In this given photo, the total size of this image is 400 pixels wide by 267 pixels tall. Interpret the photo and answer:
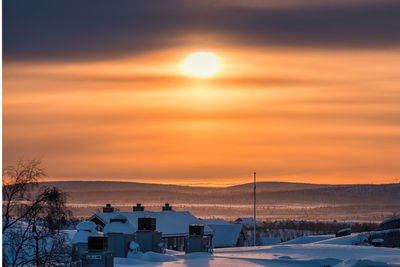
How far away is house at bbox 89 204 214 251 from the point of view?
72438mm

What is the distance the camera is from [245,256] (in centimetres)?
3850

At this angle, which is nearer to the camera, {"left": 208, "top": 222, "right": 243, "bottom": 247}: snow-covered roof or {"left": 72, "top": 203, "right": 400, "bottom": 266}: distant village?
{"left": 72, "top": 203, "right": 400, "bottom": 266}: distant village

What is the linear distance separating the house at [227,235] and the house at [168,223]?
23.8ft

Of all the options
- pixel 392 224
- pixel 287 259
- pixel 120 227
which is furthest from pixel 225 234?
pixel 287 259

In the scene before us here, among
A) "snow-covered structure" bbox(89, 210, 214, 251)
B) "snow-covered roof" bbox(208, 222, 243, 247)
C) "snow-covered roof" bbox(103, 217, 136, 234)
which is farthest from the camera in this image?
"snow-covered roof" bbox(208, 222, 243, 247)

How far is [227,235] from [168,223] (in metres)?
14.0

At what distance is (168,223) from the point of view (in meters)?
75.5

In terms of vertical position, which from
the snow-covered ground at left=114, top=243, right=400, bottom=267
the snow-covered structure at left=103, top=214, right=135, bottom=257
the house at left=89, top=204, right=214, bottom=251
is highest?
the house at left=89, top=204, right=214, bottom=251

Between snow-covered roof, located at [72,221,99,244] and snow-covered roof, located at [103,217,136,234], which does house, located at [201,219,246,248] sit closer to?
snow-covered roof, located at [103,217,136,234]

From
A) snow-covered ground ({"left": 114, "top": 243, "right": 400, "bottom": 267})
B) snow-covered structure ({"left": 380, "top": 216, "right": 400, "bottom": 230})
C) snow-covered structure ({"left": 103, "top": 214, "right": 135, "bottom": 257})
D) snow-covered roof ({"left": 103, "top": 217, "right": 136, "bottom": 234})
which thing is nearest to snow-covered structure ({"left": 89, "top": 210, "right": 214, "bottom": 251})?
snow-covered structure ({"left": 380, "top": 216, "right": 400, "bottom": 230})

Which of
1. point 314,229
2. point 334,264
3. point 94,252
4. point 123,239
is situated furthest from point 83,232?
point 314,229

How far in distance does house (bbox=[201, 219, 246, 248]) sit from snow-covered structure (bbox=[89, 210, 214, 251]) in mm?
7245

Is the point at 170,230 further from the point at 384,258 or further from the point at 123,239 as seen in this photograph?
the point at 384,258

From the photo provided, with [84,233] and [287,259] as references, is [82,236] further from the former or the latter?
[287,259]
